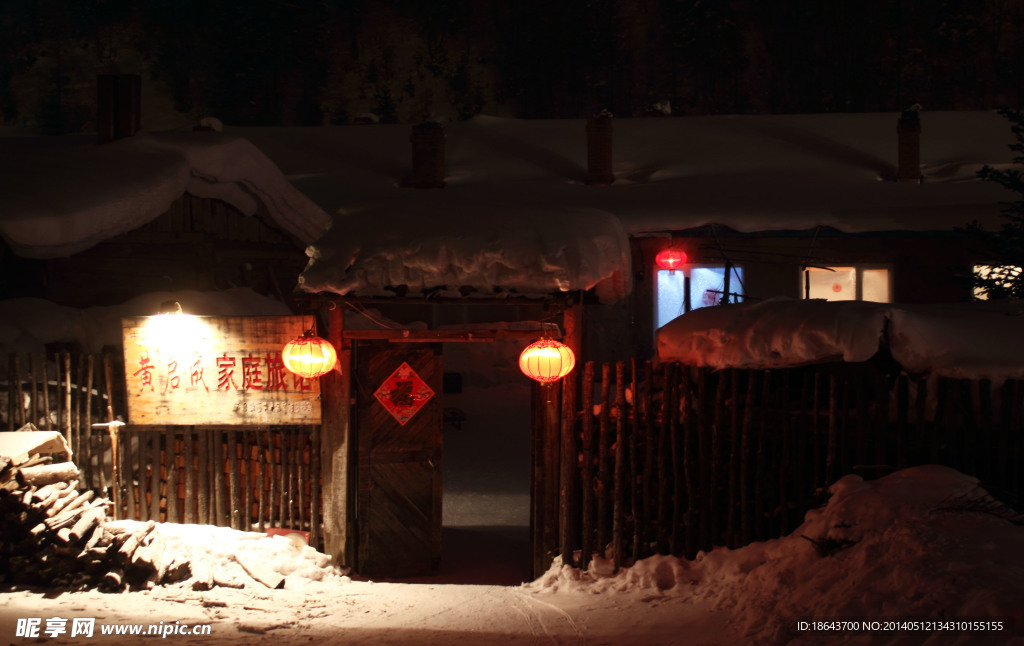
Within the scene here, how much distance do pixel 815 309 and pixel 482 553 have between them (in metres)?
4.82

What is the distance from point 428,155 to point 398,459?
11.1m

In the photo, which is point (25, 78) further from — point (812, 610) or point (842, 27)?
point (812, 610)

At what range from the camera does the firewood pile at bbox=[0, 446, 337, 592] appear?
7.96 m

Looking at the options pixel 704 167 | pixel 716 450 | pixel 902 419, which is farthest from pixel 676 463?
pixel 704 167

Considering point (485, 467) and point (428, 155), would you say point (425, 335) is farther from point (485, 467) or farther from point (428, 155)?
point (428, 155)

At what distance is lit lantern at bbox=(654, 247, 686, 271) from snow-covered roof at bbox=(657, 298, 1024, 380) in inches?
298

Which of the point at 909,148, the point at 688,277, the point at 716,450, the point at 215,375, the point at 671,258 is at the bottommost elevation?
the point at 716,450

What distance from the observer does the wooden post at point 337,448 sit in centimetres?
905

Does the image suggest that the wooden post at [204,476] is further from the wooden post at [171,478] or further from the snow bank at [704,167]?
the snow bank at [704,167]

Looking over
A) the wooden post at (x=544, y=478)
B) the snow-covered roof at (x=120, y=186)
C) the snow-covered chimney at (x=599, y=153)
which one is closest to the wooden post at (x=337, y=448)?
the wooden post at (x=544, y=478)

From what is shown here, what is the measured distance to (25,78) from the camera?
55594 mm

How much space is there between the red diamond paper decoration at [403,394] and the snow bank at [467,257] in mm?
1047

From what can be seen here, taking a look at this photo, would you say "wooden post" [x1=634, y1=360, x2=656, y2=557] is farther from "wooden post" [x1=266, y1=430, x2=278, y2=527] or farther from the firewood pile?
"wooden post" [x1=266, y1=430, x2=278, y2=527]

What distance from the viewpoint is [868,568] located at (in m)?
6.27
